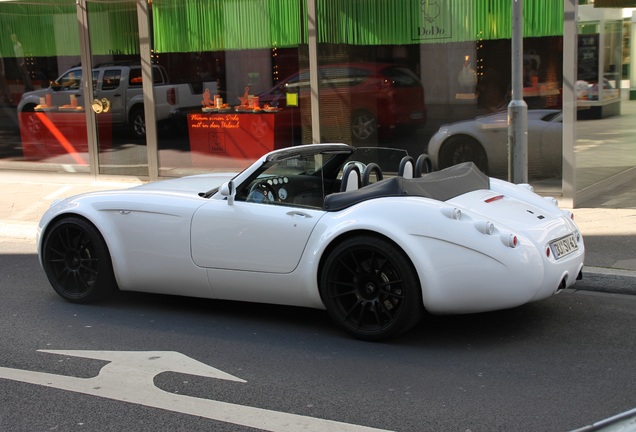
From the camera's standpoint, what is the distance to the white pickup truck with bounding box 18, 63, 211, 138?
42.7ft

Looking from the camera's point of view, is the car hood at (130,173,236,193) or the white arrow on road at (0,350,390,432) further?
the car hood at (130,173,236,193)

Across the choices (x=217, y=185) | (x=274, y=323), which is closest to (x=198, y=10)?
(x=217, y=185)

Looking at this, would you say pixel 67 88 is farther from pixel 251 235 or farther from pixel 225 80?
pixel 251 235

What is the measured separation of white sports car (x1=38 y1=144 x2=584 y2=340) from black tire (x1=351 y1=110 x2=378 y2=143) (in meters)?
4.72

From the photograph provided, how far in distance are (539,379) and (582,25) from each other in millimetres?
6280

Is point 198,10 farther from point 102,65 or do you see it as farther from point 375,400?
point 375,400

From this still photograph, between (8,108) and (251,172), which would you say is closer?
(251,172)

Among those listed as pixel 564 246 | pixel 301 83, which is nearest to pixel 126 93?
pixel 301 83

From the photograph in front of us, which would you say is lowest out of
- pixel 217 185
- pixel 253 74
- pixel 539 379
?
pixel 539 379

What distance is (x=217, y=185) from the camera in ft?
22.8

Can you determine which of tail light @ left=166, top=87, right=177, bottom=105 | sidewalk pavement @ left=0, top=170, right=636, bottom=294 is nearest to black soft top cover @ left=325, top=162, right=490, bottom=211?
sidewalk pavement @ left=0, top=170, right=636, bottom=294

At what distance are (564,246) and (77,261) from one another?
381 centimetres

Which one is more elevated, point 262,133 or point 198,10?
point 198,10

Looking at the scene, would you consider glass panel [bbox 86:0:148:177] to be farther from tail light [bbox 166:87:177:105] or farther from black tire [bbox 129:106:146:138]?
tail light [bbox 166:87:177:105]
